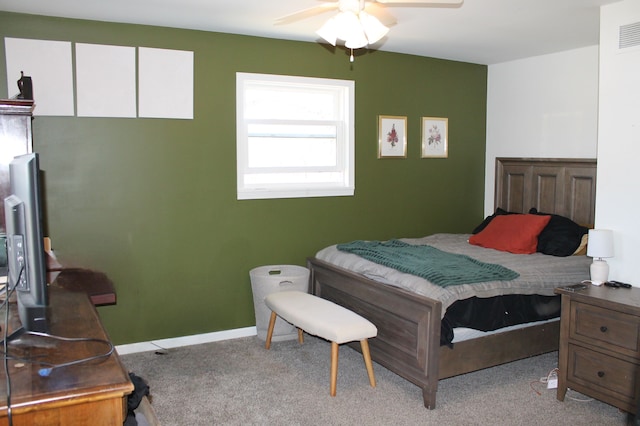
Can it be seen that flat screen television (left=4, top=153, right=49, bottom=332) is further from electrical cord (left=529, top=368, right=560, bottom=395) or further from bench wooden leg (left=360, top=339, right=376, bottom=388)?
electrical cord (left=529, top=368, right=560, bottom=395)

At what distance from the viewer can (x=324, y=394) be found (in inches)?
131

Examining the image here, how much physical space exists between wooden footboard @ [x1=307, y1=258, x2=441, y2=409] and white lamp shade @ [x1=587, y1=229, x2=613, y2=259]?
1.02 metres

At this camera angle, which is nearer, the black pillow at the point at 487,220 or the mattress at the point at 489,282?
the mattress at the point at 489,282

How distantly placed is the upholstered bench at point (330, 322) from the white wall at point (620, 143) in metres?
1.57

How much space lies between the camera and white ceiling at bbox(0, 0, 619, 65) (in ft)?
11.1

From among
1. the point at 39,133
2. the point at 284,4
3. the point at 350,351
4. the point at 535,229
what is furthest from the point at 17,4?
the point at 535,229

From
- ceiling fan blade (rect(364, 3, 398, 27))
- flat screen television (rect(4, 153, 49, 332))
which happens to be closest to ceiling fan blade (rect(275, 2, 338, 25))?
ceiling fan blade (rect(364, 3, 398, 27))

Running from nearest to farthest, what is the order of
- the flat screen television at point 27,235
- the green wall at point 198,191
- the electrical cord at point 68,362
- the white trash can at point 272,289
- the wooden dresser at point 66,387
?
the wooden dresser at point 66,387, the electrical cord at point 68,362, the flat screen television at point 27,235, the green wall at point 198,191, the white trash can at point 272,289

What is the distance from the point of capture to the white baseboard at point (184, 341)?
401cm

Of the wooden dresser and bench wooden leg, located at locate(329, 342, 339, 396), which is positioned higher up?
the wooden dresser

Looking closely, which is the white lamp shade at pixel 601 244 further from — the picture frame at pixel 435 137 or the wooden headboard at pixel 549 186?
the picture frame at pixel 435 137

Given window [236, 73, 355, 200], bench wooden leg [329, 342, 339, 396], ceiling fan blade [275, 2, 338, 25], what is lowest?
bench wooden leg [329, 342, 339, 396]

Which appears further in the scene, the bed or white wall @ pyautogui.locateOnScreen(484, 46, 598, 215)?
white wall @ pyautogui.locateOnScreen(484, 46, 598, 215)

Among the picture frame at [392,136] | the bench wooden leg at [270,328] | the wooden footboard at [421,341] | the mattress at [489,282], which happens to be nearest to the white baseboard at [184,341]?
the bench wooden leg at [270,328]
